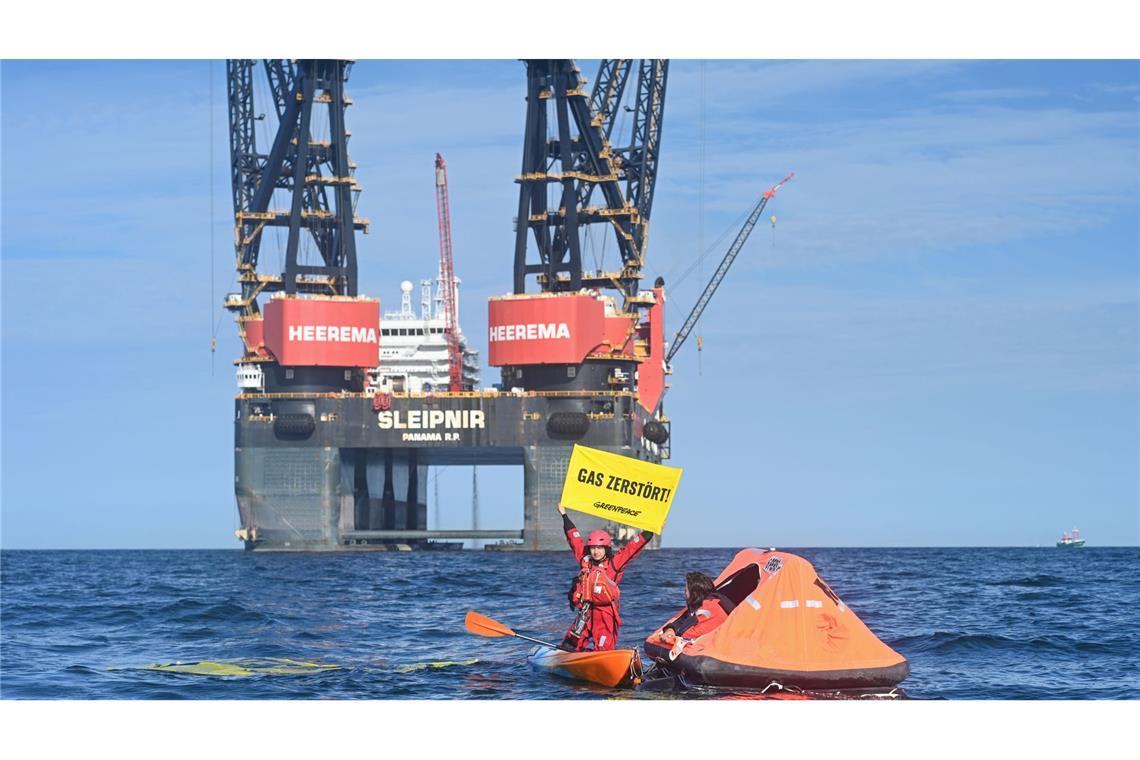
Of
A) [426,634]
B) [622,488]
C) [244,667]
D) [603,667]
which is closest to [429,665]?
[244,667]

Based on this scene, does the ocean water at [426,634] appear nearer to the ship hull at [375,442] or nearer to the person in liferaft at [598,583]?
the person in liferaft at [598,583]

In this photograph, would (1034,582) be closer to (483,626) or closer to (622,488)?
(483,626)

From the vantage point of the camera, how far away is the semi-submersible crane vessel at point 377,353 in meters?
89.4

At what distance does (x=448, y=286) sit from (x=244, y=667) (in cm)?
8942

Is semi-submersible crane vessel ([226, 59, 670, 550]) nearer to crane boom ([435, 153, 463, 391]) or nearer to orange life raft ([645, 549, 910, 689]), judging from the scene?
crane boom ([435, 153, 463, 391])

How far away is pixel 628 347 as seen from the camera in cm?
9388

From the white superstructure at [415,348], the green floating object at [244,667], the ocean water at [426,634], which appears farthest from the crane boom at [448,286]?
the green floating object at [244,667]

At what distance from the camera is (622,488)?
78.2 ft

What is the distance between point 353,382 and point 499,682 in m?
71.7

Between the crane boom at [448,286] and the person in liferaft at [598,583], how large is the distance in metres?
84.5

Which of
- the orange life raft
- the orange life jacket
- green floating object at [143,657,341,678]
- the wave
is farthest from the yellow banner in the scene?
the wave

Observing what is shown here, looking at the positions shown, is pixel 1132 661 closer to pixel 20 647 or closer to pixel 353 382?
pixel 20 647

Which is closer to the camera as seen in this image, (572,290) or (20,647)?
(20,647)

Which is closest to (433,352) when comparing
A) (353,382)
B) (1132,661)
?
(353,382)
